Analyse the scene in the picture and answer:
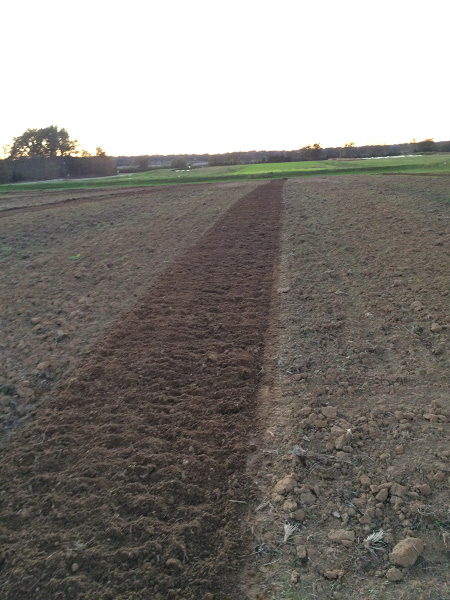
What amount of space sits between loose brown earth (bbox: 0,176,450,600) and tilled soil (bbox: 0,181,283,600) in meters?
0.02

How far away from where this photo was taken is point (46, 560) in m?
3.17

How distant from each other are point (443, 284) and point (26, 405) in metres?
6.85

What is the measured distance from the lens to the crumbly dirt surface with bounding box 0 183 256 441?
5.95 metres

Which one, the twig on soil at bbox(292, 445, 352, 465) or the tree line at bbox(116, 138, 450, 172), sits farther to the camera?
the tree line at bbox(116, 138, 450, 172)

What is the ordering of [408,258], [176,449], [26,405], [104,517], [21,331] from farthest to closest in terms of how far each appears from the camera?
[408,258]
[21,331]
[26,405]
[176,449]
[104,517]

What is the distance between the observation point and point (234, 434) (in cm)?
435

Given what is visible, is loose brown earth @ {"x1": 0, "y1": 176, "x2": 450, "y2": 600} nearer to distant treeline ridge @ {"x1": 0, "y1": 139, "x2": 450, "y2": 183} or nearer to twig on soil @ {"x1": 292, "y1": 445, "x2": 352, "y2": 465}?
twig on soil @ {"x1": 292, "y1": 445, "x2": 352, "y2": 465}

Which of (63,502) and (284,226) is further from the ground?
(284,226)

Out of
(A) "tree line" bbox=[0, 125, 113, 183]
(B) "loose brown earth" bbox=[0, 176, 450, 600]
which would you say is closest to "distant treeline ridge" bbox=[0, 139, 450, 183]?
(A) "tree line" bbox=[0, 125, 113, 183]

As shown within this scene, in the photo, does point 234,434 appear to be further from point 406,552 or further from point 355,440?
point 406,552

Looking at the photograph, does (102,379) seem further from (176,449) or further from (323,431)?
(323,431)

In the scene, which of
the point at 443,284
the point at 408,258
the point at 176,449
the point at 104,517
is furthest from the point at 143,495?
the point at 408,258

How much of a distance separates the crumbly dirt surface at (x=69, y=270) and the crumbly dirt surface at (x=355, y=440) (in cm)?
299

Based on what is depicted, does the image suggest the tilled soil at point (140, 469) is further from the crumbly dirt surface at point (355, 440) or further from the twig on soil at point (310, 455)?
the twig on soil at point (310, 455)
